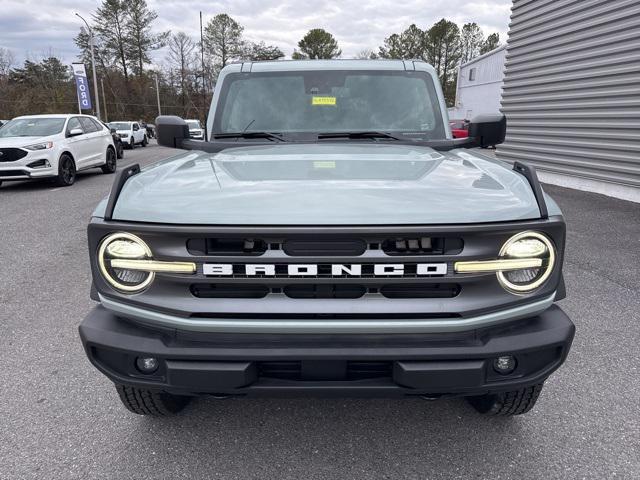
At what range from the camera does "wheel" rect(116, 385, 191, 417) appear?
224cm

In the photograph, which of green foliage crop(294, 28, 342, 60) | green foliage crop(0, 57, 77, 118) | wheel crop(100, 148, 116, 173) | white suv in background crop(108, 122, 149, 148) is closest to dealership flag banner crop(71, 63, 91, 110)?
white suv in background crop(108, 122, 149, 148)

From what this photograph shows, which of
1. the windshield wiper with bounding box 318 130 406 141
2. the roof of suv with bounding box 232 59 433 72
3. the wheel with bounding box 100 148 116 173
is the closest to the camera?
the windshield wiper with bounding box 318 130 406 141

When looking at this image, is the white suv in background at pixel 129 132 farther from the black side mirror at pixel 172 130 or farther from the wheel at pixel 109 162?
the black side mirror at pixel 172 130

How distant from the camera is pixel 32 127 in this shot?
11141mm

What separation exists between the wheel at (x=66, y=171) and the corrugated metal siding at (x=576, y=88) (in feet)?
36.7

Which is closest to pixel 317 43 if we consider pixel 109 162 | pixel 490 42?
pixel 490 42

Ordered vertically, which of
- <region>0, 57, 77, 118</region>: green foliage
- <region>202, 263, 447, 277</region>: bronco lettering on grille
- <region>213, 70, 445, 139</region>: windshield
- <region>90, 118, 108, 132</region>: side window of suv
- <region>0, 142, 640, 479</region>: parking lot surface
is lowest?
<region>0, 142, 640, 479</region>: parking lot surface

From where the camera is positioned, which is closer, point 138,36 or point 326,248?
point 326,248

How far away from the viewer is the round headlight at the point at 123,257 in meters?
1.80

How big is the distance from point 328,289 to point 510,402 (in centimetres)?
119

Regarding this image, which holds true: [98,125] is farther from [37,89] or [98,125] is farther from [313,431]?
[37,89]

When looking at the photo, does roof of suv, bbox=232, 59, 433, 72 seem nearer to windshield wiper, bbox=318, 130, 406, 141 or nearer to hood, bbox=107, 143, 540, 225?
windshield wiper, bbox=318, 130, 406, 141

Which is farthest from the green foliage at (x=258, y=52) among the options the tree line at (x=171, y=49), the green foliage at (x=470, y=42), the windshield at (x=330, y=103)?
the windshield at (x=330, y=103)

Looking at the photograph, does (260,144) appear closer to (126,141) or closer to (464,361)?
(464,361)
